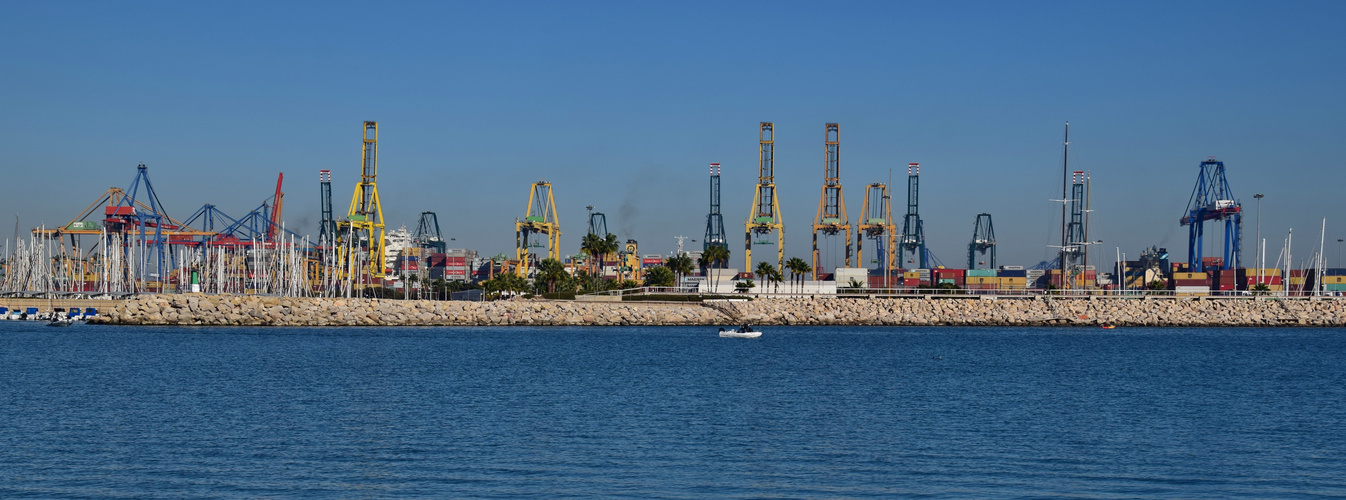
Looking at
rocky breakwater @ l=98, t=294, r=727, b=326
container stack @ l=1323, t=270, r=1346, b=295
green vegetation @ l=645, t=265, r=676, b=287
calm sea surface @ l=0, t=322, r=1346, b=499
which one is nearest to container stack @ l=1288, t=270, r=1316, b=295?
container stack @ l=1323, t=270, r=1346, b=295

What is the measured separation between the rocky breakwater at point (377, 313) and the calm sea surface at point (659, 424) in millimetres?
26934

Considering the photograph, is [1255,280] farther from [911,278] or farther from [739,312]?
[739,312]

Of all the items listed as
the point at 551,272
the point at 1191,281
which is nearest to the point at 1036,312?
the point at 1191,281

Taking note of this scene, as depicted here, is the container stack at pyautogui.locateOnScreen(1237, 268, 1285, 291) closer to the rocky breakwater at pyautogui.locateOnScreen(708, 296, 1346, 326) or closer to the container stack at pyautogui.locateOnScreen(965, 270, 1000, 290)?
the rocky breakwater at pyautogui.locateOnScreen(708, 296, 1346, 326)

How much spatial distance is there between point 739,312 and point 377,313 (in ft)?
86.4

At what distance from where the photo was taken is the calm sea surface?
18531mm

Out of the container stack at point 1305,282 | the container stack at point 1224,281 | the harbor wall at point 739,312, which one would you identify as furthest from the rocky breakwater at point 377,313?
the container stack at point 1305,282

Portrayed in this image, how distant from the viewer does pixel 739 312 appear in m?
84.5

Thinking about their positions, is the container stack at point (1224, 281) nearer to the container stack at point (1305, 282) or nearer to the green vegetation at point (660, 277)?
the container stack at point (1305, 282)

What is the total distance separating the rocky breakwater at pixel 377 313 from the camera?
7619 cm

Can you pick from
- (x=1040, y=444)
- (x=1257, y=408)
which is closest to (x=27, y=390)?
(x=1040, y=444)

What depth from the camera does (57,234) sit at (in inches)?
4491

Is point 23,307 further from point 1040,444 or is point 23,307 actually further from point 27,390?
point 1040,444

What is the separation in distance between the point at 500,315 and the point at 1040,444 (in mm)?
61406
